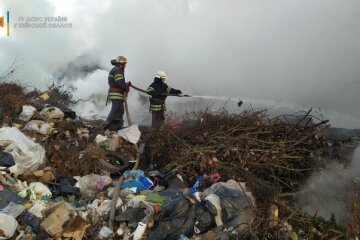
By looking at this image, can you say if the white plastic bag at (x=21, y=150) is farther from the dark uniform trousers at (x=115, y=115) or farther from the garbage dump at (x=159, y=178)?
the dark uniform trousers at (x=115, y=115)

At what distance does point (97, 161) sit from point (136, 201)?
1647mm

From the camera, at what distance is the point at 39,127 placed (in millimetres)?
6723

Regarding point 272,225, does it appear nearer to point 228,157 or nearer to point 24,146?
point 228,157

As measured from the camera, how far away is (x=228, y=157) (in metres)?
5.87

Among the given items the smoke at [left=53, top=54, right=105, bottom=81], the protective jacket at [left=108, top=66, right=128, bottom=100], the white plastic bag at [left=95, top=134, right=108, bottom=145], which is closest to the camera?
the white plastic bag at [left=95, top=134, right=108, bottom=145]

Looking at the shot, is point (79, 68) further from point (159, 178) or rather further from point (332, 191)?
point (332, 191)

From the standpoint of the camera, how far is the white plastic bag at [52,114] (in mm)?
7447

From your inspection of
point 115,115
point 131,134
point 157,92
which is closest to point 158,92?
point 157,92

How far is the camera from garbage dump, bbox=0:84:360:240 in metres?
4.13

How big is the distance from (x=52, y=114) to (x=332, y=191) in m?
5.20

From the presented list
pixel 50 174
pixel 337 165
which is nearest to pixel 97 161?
pixel 50 174

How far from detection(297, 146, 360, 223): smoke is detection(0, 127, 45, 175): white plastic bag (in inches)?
149

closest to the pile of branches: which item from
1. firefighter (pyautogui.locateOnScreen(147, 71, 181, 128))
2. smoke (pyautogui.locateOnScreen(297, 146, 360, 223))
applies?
smoke (pyautogui.locateOnScreen(297, 146, 360, 223))

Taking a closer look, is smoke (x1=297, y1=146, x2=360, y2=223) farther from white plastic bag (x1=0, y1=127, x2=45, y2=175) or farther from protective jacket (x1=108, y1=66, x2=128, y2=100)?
protective jacket (x1=108, y1=66, x2=128, y2=100)
